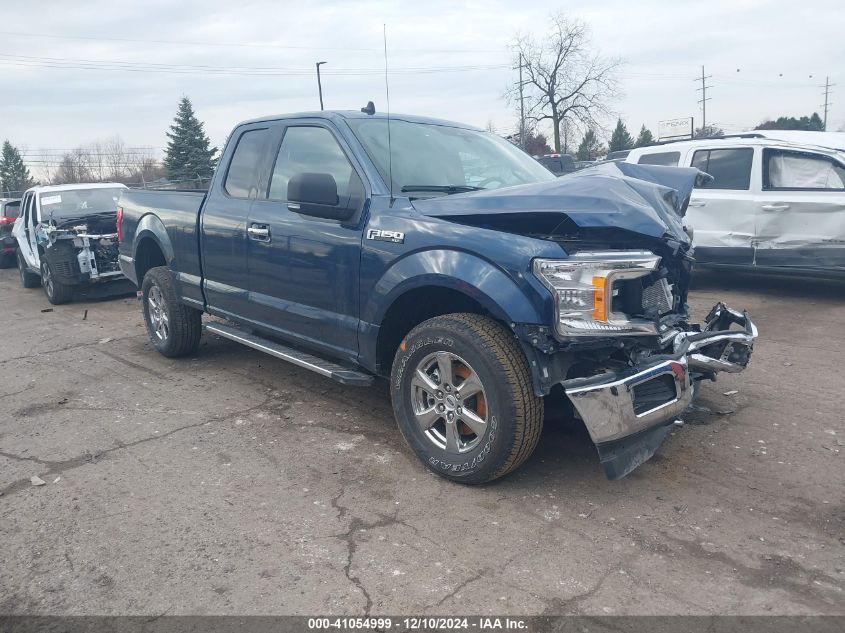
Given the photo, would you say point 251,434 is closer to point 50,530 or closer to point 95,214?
point 50,530

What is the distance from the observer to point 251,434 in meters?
4.60

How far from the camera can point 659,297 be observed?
3.86 metres

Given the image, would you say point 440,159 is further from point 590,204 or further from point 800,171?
point 800,171

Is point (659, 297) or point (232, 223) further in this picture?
point (232, 223)

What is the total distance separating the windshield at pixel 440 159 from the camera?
432 centimetres

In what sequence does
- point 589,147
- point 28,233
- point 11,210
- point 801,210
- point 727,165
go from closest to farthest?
point 801,210 < point 727,165 < point 28,233 < point 11,210 < point 589,147

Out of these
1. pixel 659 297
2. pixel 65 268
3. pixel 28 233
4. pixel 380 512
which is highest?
pixel 28 233

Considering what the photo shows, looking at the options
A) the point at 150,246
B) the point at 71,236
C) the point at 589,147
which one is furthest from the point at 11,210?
the point at 589,147

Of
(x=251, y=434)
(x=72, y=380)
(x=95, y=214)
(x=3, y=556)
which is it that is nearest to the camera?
(x=3, y=556)

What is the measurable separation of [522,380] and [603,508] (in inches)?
29.9

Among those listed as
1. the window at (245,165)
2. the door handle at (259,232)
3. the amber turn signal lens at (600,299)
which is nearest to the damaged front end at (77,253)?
the window at (245,165)

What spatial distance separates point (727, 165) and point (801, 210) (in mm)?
1115

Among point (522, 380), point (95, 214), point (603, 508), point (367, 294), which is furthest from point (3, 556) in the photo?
point (95, 214)

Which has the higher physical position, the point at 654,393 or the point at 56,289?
the point at 654,393
